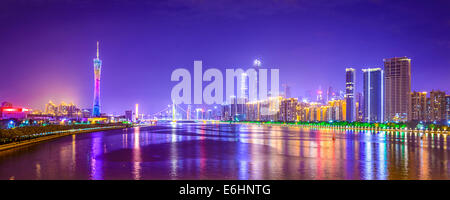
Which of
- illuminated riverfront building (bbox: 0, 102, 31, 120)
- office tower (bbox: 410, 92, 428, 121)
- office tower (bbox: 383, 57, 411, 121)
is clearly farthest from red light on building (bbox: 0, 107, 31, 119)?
office tower (bbox: 383, 57, 411, 121)

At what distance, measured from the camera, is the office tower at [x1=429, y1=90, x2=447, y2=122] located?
158875mm

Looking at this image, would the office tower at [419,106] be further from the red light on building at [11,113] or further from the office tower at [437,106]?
the red light on building at [11,113]

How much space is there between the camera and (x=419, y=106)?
549 feet

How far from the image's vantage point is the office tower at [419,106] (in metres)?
166

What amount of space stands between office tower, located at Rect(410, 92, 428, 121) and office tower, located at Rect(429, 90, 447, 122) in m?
3.48

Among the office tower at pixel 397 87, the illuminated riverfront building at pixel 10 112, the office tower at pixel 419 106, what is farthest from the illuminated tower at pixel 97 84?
the office tower at pixel 397 87

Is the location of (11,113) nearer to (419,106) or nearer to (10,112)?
(10,112)

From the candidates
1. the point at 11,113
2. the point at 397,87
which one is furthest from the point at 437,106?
the point at 11,113

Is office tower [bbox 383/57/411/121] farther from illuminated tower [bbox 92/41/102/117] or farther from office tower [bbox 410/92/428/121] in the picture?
illuminated tower [bbox 92/41/102/117]
